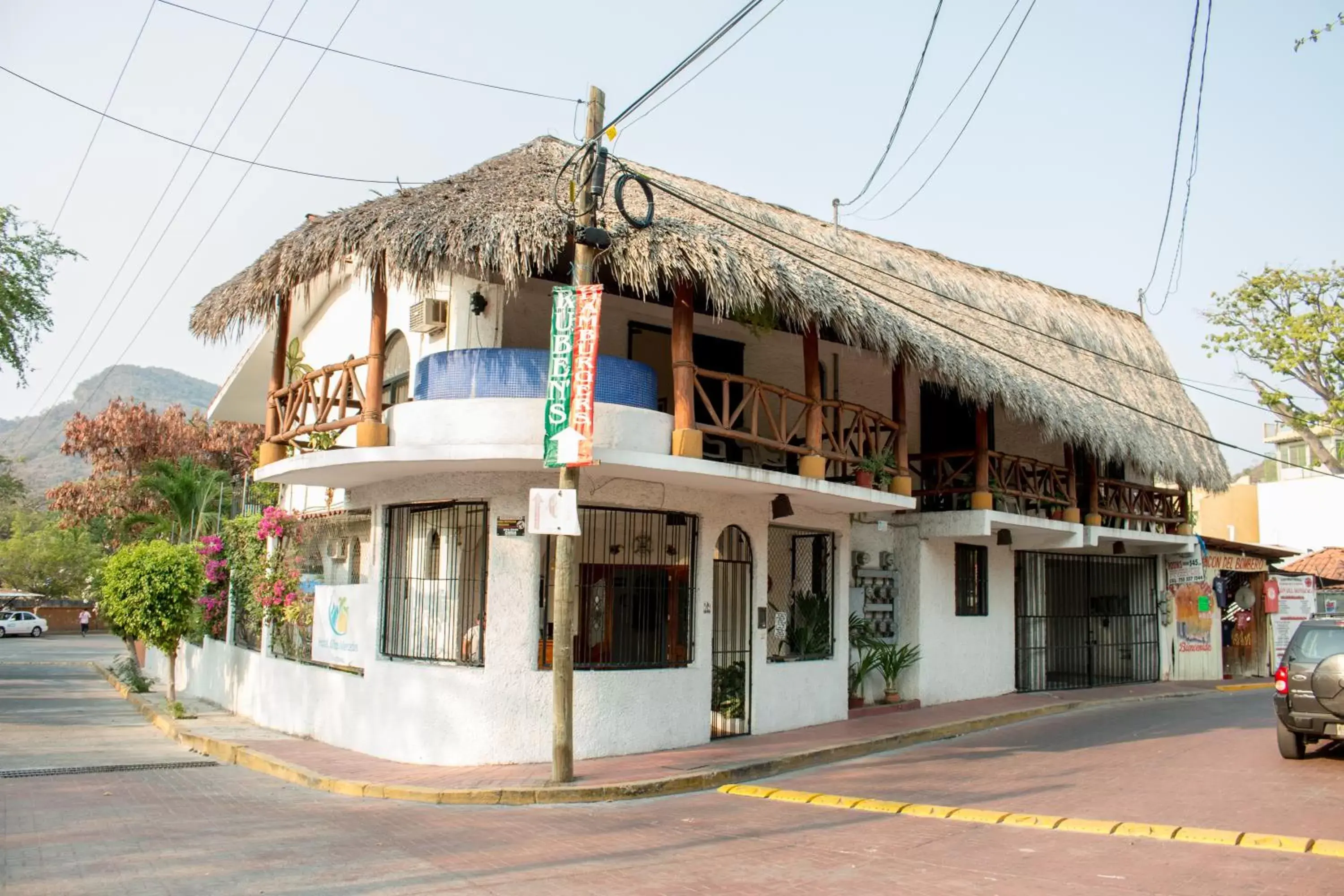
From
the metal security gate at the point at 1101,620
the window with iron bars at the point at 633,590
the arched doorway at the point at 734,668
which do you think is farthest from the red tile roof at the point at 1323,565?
the window with iron bars at the point at 633,590

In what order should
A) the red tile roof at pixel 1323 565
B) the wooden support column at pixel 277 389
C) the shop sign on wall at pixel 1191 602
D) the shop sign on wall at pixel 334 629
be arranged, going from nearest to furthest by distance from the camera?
the shop sign on wall at pixel 334 629 < the wooden support column at pixel 277 389 < the shop sign on wall at pixel 1191 602 < the red tile roof at pixel 1323 565

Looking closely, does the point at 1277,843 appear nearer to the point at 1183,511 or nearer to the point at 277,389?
the point at 277,389

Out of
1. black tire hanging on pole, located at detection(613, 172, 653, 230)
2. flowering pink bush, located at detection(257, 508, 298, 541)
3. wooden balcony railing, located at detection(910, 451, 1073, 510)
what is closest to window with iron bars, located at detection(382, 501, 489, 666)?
black tire hanging on pole, located at detection(613, 172, 653, 230)

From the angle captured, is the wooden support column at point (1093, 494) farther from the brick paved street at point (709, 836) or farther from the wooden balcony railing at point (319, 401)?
the wooden balcony railing at point (319, 401)

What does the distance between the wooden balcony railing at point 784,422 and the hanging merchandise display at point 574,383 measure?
73.7 inches

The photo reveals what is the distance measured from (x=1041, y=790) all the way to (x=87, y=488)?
3716 centimetres

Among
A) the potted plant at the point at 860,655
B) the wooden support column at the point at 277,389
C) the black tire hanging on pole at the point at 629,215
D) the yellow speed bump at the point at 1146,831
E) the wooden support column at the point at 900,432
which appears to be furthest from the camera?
the potted plant at the point at 860,655

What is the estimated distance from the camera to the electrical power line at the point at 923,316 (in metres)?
13.9

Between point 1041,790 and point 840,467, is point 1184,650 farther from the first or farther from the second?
point 1041,790

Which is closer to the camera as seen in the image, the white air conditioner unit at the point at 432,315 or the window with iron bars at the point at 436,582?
the window with iron bars at the point at 436,582

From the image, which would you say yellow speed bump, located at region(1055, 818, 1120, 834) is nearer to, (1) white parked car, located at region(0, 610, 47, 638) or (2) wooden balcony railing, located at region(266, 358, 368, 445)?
(2) wooden balcony railing, located at region(266, 358, 368, 445)

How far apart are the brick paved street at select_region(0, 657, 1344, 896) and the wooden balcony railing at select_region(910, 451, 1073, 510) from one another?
5672 millimetres

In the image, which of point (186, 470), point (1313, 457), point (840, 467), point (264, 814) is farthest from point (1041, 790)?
point (1313, 457)

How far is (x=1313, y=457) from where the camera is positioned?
99.5 ft
